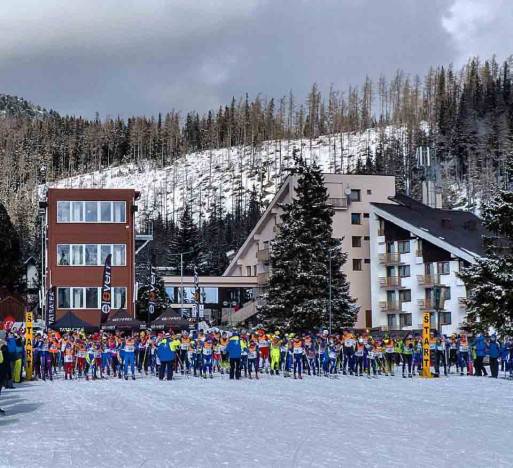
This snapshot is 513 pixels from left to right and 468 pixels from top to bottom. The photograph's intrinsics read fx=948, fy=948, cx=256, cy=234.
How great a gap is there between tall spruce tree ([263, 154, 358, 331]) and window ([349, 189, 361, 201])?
23166 millimetres

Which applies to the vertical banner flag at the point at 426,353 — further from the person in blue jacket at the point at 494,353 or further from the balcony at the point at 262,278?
the balcony at the point at 262,278

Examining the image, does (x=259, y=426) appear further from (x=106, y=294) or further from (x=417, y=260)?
(x=417, y=260)

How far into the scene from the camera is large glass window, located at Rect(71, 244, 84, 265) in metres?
66.9

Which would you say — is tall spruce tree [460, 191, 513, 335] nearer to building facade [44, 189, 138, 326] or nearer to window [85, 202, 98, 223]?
building facade [44, 189, 138, 326]

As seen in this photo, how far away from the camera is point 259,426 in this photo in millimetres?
18203

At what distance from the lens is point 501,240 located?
176ft

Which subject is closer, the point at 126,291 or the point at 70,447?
the point at 70,447

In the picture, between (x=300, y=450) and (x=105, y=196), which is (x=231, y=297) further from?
(x=300, y=450)

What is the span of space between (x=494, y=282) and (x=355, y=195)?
40136 millimetres

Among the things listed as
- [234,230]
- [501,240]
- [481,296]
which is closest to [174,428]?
[481,296]

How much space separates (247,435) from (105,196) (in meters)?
52.5

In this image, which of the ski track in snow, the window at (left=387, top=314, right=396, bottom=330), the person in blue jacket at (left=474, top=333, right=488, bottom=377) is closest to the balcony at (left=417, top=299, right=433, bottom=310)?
the window at (left=387, top=314, right=396, bottom=330)

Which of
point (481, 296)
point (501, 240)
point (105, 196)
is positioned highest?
point (105, 196)

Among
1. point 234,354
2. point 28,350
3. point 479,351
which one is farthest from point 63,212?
point 479,351
